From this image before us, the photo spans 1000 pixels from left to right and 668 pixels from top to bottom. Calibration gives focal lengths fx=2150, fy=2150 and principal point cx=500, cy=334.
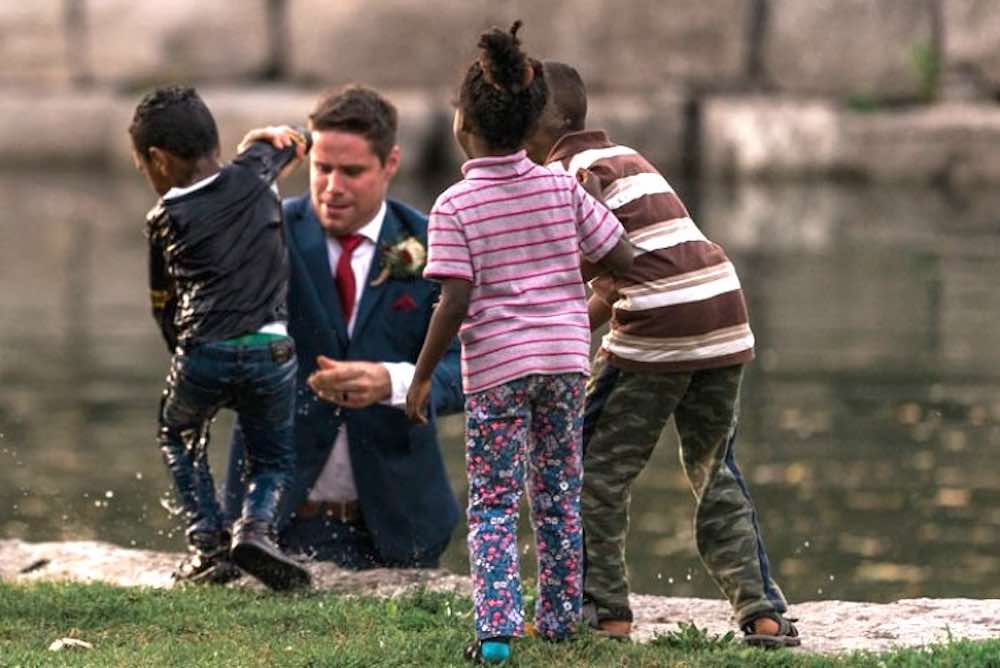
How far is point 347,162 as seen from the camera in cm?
673

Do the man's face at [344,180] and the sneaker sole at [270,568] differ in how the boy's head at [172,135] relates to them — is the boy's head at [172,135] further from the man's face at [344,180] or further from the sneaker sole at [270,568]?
the sneaker sole at [270,568]

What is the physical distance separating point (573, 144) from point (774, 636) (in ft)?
4.47

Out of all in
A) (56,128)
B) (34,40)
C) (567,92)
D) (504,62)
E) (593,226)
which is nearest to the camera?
(504,62)

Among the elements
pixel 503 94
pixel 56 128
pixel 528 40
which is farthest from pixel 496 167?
pixel 56 128

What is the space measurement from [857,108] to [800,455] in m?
12.0

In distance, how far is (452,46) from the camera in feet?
75.6

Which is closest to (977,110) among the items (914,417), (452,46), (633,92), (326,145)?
(633,92)

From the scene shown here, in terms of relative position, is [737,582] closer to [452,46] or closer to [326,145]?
[326,145]

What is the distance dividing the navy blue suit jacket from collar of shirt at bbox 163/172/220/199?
1.79ft

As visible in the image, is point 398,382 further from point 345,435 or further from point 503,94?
point 503,94

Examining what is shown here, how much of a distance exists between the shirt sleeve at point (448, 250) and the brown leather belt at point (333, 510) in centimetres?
194

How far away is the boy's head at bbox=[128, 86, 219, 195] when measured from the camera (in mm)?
6168

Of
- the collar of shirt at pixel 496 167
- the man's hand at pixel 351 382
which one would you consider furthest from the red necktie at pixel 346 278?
the collar of shirt at pixel 496 167

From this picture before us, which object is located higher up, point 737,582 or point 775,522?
point 737,582
